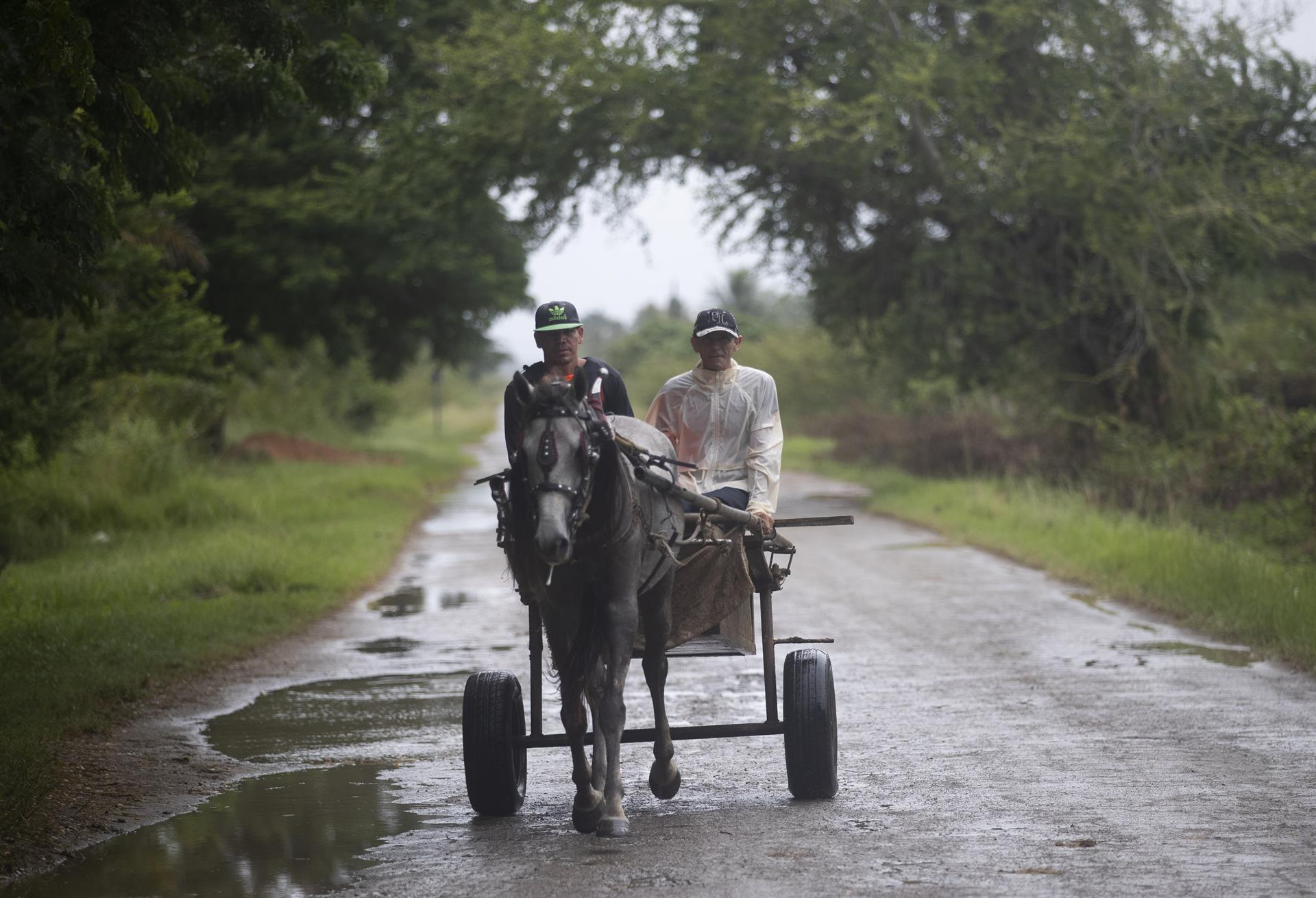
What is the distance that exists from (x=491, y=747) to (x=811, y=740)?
1.37 m

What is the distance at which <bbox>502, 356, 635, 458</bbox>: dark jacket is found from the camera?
20.1 feet

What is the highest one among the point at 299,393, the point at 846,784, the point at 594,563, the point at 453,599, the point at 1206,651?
the point at 299,393

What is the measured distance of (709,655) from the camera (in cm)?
686

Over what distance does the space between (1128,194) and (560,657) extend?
56.5 ft

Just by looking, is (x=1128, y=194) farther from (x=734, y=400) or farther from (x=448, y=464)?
(x=448, y=464)

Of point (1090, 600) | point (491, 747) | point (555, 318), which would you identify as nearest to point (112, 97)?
point (555, 318)

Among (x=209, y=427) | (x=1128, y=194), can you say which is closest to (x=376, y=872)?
(x=1128, y=194)

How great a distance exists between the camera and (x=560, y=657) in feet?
20.8

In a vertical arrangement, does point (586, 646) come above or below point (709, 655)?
above

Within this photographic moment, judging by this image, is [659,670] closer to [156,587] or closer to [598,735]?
[598,735]

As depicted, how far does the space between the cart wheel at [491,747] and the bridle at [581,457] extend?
44.5 inches

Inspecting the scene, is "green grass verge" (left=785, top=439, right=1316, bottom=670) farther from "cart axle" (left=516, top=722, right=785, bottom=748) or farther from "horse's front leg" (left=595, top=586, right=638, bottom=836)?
"horse's front leg" (left=595, top=586, right=638, bottom=836)

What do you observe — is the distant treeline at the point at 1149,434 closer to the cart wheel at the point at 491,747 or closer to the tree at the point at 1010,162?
the tree at the point at 1010,162

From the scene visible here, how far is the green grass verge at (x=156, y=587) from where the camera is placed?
901 cm
